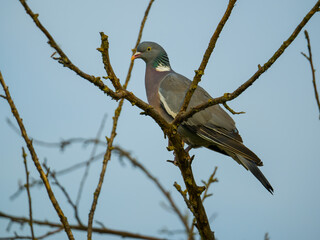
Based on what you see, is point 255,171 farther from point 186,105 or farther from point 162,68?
point 162,68

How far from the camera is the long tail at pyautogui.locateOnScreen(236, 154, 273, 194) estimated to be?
13.7 feet

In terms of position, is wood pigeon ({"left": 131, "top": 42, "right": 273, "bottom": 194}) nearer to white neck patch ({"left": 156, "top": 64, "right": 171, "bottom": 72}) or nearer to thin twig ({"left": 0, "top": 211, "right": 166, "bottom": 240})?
white neck patch ({"left": 156, "top": 64, "right": 171, "bottom": 72})

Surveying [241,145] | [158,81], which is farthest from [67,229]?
[158,81]

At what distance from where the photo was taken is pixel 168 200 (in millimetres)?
3479

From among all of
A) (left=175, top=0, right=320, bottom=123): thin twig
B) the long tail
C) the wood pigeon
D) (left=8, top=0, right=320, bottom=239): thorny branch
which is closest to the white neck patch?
the wood pigeon

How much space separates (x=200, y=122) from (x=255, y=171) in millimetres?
896

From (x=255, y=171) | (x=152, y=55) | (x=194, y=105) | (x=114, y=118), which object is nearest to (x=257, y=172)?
(x=255, y=171)

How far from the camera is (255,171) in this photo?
4414 millimetres

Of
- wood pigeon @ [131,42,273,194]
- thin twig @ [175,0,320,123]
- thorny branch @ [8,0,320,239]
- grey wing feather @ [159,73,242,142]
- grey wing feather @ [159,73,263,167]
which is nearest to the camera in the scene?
thorny branch @ [8,0,320,239]

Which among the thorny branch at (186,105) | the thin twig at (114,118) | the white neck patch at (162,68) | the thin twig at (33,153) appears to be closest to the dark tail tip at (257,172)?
the thorny branch at (186,105)

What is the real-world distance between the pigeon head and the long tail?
1.99 meters

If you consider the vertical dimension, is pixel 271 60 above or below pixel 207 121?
below

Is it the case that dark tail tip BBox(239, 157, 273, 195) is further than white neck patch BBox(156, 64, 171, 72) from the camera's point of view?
No

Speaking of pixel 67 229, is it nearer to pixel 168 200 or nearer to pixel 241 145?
pixel 168 200
